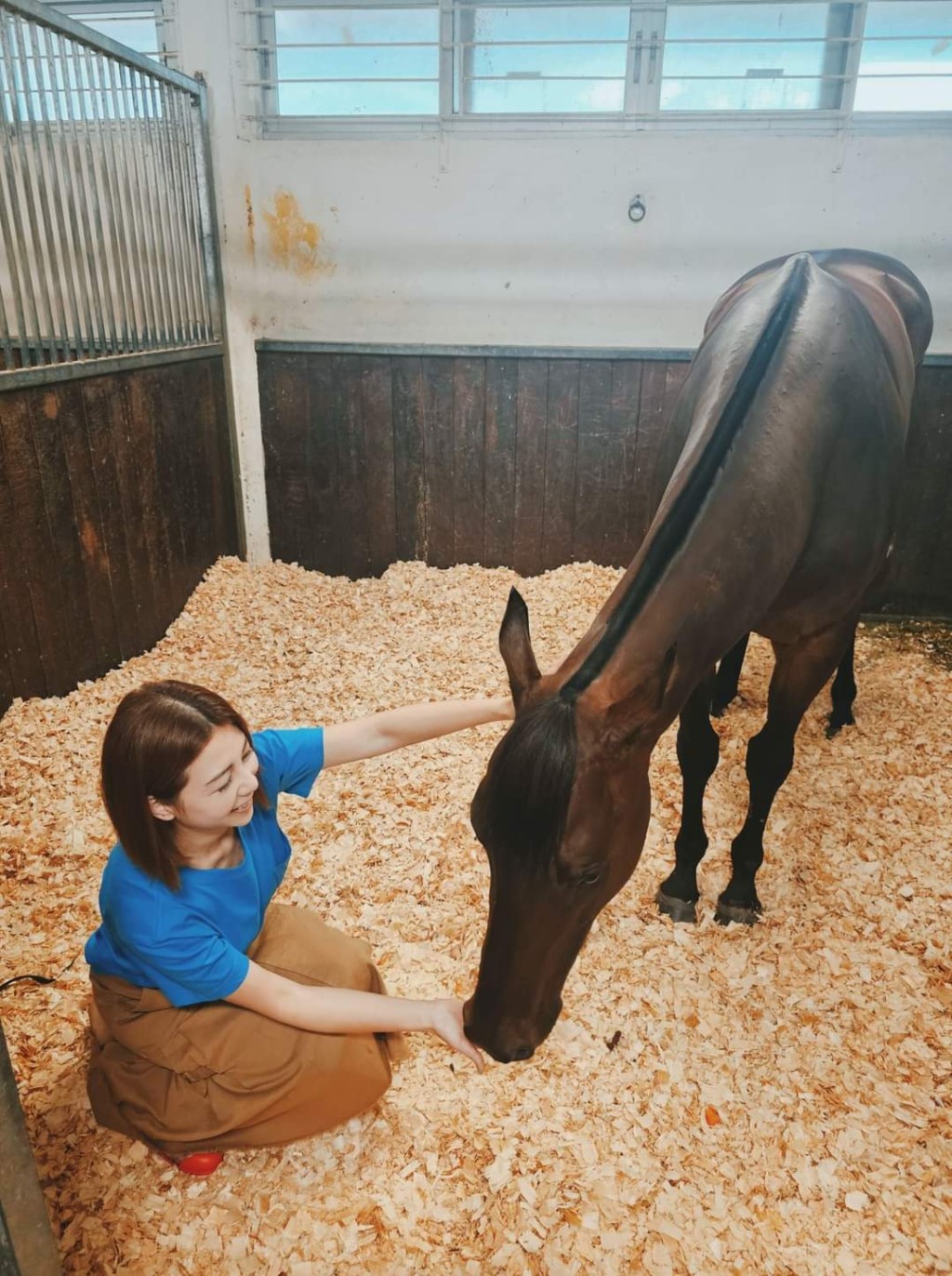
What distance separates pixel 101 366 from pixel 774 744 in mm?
2547

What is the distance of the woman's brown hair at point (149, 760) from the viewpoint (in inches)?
45.2

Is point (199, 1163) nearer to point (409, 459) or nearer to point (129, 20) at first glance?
point (409, 459)

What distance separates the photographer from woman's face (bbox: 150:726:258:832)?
1.17 meters

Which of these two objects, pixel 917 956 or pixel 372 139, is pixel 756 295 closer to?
pixel 917 956

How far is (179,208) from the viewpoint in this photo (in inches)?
137

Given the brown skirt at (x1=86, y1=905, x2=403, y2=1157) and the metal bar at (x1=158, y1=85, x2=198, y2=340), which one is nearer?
the brown skirt at (x1=86, y1=905, x2=403, y2=1157)

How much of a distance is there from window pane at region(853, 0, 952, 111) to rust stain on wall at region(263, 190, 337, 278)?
2.39 m

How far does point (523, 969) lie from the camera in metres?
1.16

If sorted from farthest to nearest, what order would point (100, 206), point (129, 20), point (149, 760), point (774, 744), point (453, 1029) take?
1. point (129, 20)
2. point (100, 206)
3. point (774, 744)
4. point (453, 1029)
5. point (149, 760)

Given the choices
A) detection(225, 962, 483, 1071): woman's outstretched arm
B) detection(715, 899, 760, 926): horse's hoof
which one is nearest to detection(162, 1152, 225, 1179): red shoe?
detection(225, 962, 483, 1071): woman's outstretched arm

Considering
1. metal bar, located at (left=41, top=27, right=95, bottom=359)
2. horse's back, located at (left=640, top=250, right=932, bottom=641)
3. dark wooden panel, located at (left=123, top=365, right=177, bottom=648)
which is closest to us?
horse's back, located at (left=640, top=250, right=932, bottom=641)

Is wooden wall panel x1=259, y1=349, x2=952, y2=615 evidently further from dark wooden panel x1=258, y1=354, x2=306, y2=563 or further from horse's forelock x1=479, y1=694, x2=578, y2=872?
horse's forelock x1=479, y1=694, x2=578, y2=872

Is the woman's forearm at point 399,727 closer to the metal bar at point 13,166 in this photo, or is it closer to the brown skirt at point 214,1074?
the brown skirt at point 214,1074

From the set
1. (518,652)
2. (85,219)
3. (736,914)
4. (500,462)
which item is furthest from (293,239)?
(736,914)
